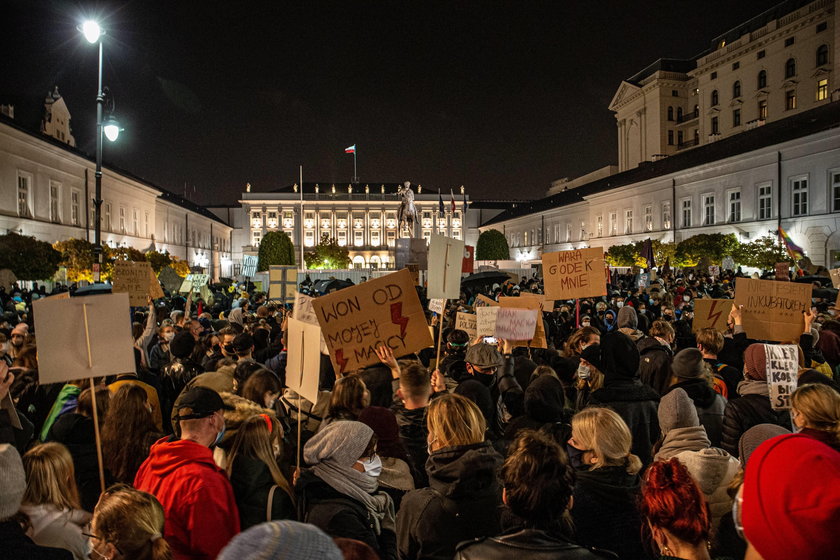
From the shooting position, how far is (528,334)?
6.18 metres

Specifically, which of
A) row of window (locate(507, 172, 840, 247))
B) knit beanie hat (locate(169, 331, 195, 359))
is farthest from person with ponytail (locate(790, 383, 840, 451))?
row of window (locate(507, 172, 840, 247))

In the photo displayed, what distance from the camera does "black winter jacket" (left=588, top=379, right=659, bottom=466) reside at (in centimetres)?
421

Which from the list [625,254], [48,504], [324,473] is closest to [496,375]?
[324,473]

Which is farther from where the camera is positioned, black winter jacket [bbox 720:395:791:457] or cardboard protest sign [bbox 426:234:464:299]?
cardboard protest sign [bbox 426:234:464:299]

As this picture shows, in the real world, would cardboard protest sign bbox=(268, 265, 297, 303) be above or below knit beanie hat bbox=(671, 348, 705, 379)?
above

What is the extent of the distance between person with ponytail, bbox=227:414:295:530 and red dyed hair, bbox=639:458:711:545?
5.17 ft

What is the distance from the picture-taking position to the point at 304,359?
12.6 ft

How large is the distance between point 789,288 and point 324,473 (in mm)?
5892

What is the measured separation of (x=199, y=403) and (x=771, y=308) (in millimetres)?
6121

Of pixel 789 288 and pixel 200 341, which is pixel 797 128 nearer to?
pixel 789 288

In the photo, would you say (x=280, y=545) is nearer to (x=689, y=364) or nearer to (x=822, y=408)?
(x=822, y=408)

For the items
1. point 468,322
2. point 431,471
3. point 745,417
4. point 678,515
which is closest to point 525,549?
point 678,515

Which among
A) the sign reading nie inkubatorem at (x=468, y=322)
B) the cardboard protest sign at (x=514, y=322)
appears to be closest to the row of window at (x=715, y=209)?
the sign reading nie inkubatorem at (x=468, y=322)

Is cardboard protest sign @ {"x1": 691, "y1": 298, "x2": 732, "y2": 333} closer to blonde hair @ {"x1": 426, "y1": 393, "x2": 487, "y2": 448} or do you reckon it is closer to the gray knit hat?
the gray knit hat
